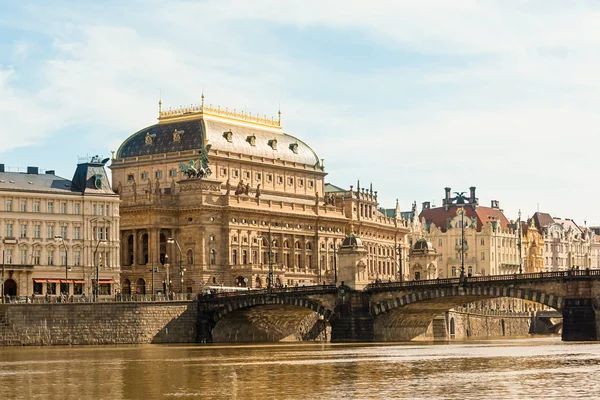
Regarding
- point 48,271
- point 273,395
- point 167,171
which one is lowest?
point 273,395

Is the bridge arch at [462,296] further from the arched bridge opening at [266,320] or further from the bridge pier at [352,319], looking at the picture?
the arched bridge opening at [266,320]

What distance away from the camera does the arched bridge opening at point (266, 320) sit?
134125 millimetres

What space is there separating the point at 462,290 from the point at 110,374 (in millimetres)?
48169

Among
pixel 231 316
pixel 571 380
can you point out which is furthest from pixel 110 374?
pixel 231 316

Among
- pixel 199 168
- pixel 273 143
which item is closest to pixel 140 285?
pixel 199 168

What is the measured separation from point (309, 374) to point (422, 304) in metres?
54.0

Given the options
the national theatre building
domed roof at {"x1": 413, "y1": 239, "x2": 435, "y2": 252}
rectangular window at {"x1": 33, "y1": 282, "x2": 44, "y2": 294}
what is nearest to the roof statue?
the national theatre building

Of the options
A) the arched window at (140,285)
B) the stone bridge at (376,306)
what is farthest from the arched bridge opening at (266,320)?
the arched window at (140,285)

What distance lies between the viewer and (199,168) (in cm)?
17962

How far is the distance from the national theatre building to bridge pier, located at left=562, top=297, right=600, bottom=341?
54694 millimetres

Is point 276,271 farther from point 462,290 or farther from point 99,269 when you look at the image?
point 462,290

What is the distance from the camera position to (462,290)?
123375 millimetres

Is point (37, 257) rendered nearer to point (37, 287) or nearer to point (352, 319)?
point (37, 287)

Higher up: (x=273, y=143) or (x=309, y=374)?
(x=273, y=143)
